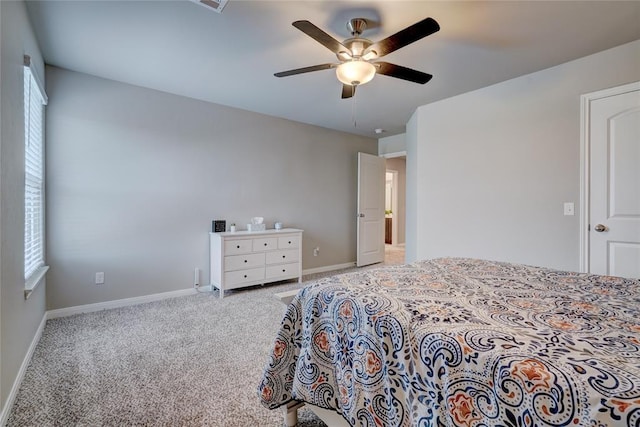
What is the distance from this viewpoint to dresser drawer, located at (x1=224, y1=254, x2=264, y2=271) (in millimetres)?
3539

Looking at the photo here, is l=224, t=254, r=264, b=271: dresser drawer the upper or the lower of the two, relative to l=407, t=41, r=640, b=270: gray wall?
lower

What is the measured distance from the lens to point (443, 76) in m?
2.94

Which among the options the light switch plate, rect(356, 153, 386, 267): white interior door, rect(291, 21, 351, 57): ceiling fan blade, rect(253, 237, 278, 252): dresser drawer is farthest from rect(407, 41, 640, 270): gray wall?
rect(291, 21, 351, 57): ceiling fan blade

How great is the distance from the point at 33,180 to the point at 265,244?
226 cm

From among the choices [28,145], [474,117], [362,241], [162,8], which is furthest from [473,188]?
[28,145]

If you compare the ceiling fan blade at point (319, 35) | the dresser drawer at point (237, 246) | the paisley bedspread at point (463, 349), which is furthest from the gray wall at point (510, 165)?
the dresser drawer at point (237, 246)

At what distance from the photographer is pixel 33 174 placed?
2.38 metres

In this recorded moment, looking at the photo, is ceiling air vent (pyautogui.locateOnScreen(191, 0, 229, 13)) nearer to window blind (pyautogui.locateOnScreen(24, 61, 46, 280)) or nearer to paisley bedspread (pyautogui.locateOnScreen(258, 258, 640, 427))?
window blind (pyautogui.locateOnScreen(24, 61, 46, 280))

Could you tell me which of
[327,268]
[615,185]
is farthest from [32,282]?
[615,185]

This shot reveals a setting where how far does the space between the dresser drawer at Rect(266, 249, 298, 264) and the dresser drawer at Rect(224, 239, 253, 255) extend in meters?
0.30

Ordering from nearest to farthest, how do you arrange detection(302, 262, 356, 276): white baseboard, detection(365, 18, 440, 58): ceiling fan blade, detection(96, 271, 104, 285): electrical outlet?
detection(365, 18, 440, 58): ceiling fan blade, detection(96, 271, 104, 285): electrical outlet, detection(302, 262, 356, 276): white baseboard

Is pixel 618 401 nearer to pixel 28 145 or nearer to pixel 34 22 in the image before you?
pixel 28 145

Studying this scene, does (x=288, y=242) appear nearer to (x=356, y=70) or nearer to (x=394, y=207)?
(x=356, y=70)

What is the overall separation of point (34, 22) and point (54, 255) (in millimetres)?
1967
